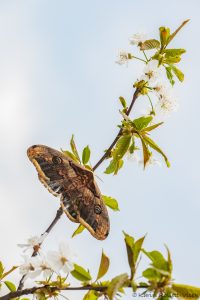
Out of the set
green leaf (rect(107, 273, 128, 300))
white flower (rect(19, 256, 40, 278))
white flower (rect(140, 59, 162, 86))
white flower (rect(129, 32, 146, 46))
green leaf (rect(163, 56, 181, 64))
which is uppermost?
white flower (rect(129, 32, 146, 46))

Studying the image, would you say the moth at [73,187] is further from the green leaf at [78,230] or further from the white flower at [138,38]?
the white flower at [138,38]

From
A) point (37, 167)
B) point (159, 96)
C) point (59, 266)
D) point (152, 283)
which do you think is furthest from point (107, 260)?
point (159, 96)

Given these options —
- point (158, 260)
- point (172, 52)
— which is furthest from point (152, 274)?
point (172, 52)

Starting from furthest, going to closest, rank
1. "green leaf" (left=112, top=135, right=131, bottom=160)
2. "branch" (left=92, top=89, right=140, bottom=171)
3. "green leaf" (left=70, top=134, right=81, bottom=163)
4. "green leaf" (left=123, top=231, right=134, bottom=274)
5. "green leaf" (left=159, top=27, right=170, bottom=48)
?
"green leaf" (left=159, top=27, right=170, bottom=48), "green leaf" (left=70, top=134, right=81, bottom=163), "green leaf" (left=112, top=135, right=131, bottom=160), "branch" (left=92, top=89, right=140, bottom=171), "green leaf" (left=123, top=231, right=134, bottom=274)

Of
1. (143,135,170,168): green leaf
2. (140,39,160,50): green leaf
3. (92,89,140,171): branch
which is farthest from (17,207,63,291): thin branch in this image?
(140,39,160,50): green leaf

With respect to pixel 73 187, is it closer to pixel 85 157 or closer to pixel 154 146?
pixel 85 157

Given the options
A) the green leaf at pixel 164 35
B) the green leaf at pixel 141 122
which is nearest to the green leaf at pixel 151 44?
the green leaf at pixel 164 35

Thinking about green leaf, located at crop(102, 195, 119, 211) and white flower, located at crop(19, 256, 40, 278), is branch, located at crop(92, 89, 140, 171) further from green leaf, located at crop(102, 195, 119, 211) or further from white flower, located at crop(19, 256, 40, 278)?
white flower, located at crop(19, 256, 40, 278)
